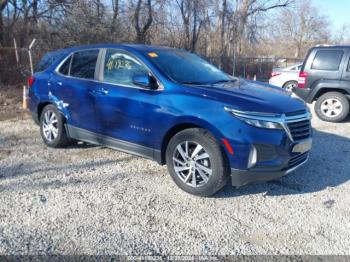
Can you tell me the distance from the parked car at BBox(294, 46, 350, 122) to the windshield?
439 cm

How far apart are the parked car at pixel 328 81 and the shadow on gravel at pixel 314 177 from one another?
2.41m

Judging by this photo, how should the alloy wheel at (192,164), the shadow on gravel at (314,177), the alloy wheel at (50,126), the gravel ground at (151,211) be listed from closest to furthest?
the gravel ground at (151,211)
the alloy wheel at (192,164)
the shadow on gravel at (314,177)
the alloy wheel at (50,126)

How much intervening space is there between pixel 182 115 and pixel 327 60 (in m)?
6.00

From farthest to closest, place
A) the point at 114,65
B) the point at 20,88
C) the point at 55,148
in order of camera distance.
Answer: the point at 20,88 → the point at 55,148 → the point at 114,65

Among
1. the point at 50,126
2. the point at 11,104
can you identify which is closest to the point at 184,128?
the point at 50,126

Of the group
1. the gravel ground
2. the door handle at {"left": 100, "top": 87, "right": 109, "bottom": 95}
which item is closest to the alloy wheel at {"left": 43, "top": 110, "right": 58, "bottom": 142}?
the gravel ground

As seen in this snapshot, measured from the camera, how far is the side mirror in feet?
12.9

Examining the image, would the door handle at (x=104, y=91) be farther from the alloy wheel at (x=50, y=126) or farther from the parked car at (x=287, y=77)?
the parked car at (x=287, y=77)

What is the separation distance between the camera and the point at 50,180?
4.21m

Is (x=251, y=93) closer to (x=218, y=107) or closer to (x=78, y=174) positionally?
(x=218, y=107)

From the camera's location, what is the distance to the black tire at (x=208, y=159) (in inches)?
141

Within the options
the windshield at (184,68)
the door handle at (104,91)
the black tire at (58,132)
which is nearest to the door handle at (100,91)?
the door handle at (104,91)

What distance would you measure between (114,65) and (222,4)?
22241 mm

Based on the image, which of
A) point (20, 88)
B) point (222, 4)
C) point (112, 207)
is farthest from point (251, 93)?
point (222, 4)
